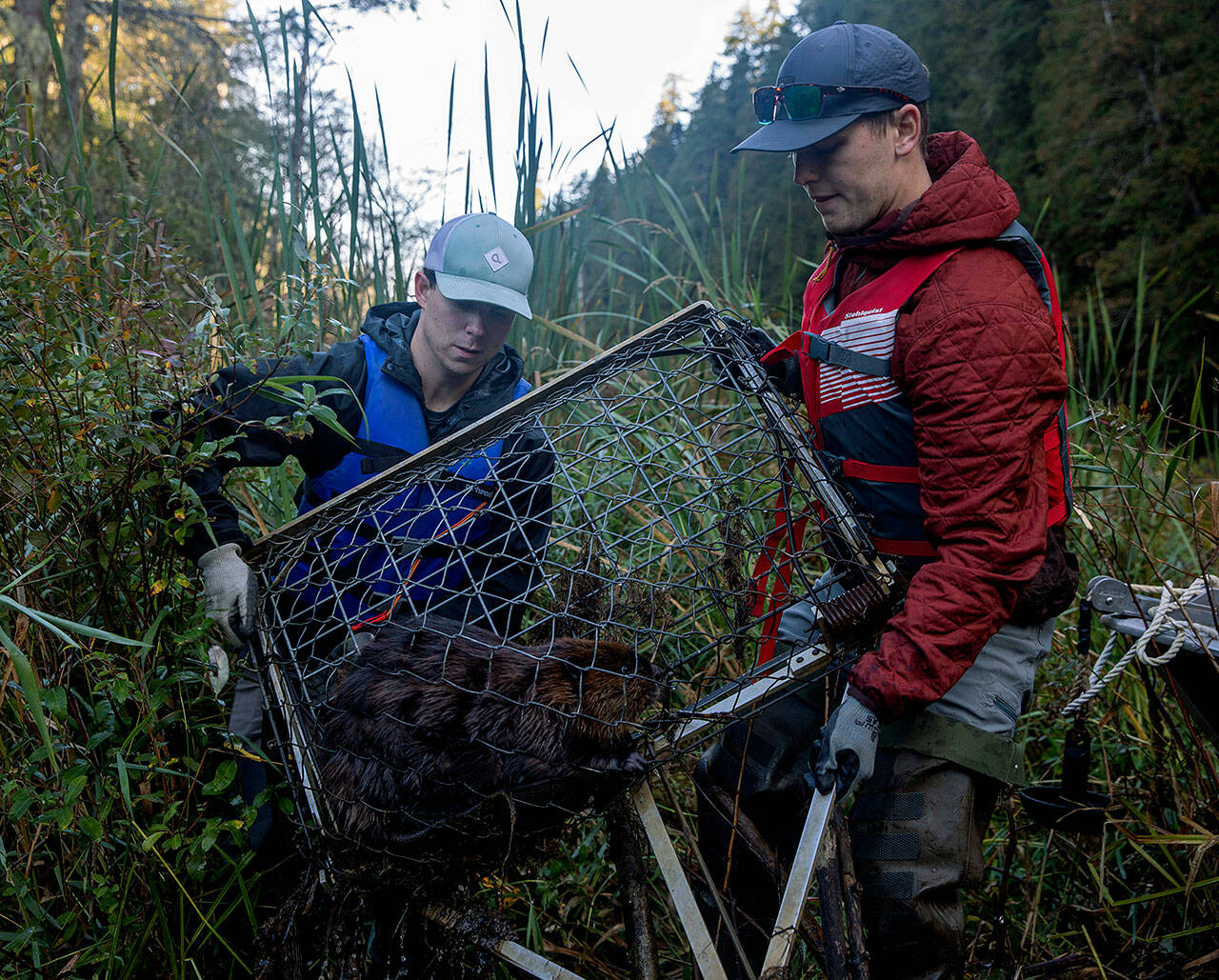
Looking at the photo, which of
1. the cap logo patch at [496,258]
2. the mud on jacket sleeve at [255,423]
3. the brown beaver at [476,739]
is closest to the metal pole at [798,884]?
the brown beaver at [476,739]

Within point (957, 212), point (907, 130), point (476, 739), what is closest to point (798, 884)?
point (476, 739)

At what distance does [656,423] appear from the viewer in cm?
370

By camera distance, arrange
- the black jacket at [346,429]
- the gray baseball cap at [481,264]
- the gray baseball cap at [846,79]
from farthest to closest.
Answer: the gray baseball cap at [481,264]
the black jacket at [346,429]
the gray baseball cap at [846,79]

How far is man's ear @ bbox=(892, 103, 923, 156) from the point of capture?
1825 millimetres

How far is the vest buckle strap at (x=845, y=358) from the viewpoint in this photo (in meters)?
1.77

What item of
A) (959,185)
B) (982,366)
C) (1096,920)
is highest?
(959,185)

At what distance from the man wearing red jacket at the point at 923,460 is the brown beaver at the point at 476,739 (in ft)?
1.26

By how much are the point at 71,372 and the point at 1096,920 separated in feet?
9.67

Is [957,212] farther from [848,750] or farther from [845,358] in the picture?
[848,750]

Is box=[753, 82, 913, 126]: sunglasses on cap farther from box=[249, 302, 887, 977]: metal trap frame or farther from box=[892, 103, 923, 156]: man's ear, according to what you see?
box=[249, 302, 887, 977]: metal trap frame

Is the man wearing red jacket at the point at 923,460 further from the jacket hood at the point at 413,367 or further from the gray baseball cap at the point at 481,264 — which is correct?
the jacket hood at the point at 413,367

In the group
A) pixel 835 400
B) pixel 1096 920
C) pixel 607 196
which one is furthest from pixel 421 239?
pixel 1096 920

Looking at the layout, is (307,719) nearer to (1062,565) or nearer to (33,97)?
(1062,565)

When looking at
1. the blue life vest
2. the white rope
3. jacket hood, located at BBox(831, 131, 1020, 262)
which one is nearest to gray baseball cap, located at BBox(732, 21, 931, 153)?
jacket hood, located at BBox(831, 131, 1020, 262)
